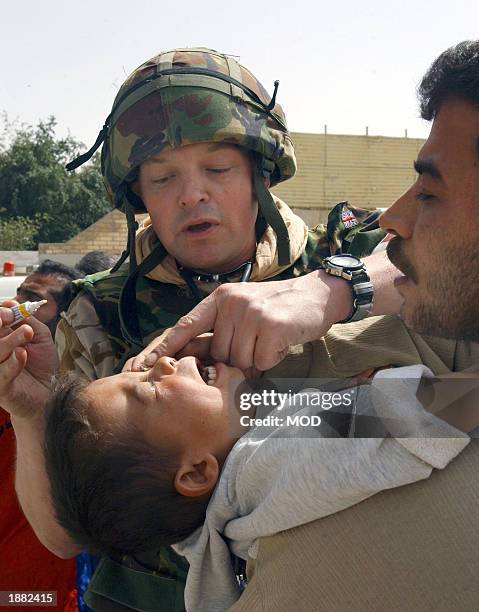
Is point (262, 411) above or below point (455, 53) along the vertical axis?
below

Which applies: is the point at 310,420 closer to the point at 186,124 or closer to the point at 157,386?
the point at 157,386

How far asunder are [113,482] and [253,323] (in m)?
0.45

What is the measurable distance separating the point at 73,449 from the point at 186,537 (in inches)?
12.5

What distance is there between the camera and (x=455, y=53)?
1.53 metres

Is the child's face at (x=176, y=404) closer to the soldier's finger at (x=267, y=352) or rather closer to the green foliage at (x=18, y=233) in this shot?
the soldier's finger at (x=267, y=352)

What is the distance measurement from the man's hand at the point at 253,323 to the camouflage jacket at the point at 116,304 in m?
0.48

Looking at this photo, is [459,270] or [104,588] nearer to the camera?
[459,270]

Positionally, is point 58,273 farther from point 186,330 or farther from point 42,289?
point 186,330

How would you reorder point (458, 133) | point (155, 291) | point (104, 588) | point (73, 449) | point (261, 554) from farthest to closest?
point (155, 291)
point (104, 588)
point (73, 449)
point (458, 133)
point (261, 554)

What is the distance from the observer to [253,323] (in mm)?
1537

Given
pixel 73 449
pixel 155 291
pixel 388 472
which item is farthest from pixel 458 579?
pixel 155 291

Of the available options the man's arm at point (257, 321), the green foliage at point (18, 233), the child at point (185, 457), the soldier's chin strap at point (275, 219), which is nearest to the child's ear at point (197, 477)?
the child at point (185, 457)

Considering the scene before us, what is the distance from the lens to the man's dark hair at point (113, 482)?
150cm

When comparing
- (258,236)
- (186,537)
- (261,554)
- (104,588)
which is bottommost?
(104,588)
